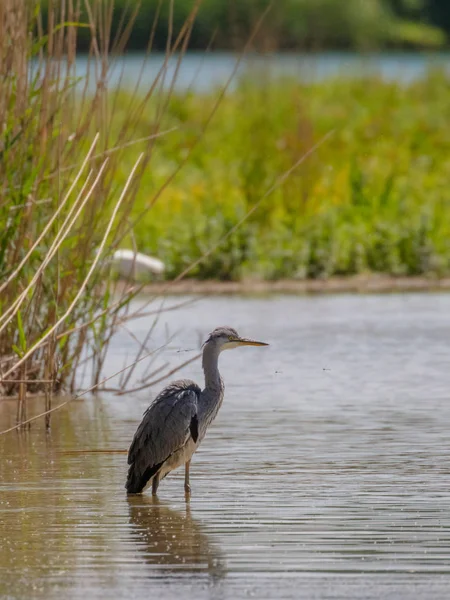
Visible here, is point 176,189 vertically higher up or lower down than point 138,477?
lower down

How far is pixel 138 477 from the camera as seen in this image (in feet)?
27.1

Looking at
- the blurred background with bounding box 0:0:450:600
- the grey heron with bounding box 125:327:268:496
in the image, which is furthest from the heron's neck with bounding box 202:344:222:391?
the blurred background with bounding box 0:0:450:600

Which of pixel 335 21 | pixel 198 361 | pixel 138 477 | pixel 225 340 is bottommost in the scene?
pixel 335 21

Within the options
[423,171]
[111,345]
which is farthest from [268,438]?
[423,171]

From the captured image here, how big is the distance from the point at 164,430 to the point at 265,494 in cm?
56

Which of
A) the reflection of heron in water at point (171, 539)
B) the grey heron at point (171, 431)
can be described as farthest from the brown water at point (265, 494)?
the grey heron at point (171, 431)

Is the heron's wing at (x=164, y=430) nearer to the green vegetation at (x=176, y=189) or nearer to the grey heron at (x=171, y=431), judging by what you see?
the grey heron at (x=171, y=431)

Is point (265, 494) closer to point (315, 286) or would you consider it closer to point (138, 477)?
point (138, 477)

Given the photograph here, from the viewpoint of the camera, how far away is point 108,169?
1079 centimetres

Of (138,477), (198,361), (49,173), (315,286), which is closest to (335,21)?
(315,286)

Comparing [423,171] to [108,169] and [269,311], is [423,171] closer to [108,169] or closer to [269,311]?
[269,311]

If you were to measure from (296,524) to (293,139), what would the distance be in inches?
663

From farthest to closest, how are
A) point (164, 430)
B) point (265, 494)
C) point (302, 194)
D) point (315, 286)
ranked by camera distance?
A: 1. point (302, 194)
2. point (315, 286)
3. point (164, 430)
4. point (265, 494)

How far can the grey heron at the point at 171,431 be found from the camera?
8.27 m
